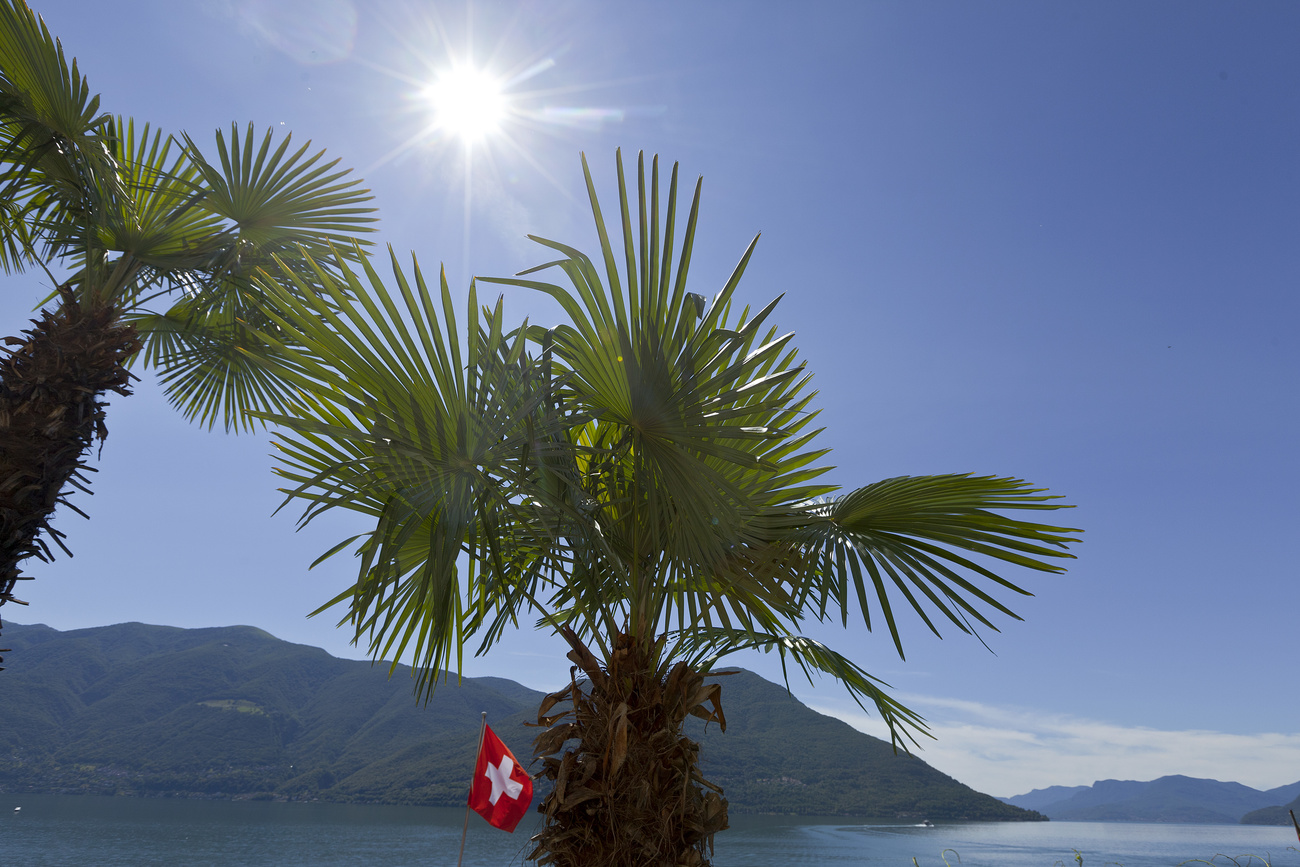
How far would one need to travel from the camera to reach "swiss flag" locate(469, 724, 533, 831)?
6359 millimetres

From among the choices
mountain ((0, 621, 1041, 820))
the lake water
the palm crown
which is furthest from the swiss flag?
mountain ((0, 621, 1041, 820))

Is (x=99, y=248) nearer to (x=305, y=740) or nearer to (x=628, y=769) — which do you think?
(x=628, y=769)

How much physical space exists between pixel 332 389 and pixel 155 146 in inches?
143

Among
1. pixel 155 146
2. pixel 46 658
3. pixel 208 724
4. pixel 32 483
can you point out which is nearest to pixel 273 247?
pixel 155 146

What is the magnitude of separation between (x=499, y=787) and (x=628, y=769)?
175 inches

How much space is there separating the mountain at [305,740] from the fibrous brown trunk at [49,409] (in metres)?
83.3

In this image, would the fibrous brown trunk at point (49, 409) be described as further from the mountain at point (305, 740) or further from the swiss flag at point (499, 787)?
the mountain at point (305, 740)

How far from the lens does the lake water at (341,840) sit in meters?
55.4

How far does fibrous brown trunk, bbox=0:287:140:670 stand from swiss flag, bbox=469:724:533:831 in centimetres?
400

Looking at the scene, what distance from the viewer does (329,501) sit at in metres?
2.42

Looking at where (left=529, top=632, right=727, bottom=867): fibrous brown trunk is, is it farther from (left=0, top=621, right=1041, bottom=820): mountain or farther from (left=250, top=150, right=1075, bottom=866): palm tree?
(left=0, top=621, right=1041, bottom=820): mountain

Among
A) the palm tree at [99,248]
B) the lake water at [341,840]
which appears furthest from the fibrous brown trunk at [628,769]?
the lake water at [341,840]

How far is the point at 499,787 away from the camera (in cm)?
644

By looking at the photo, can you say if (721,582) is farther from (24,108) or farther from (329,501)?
(24,108)
